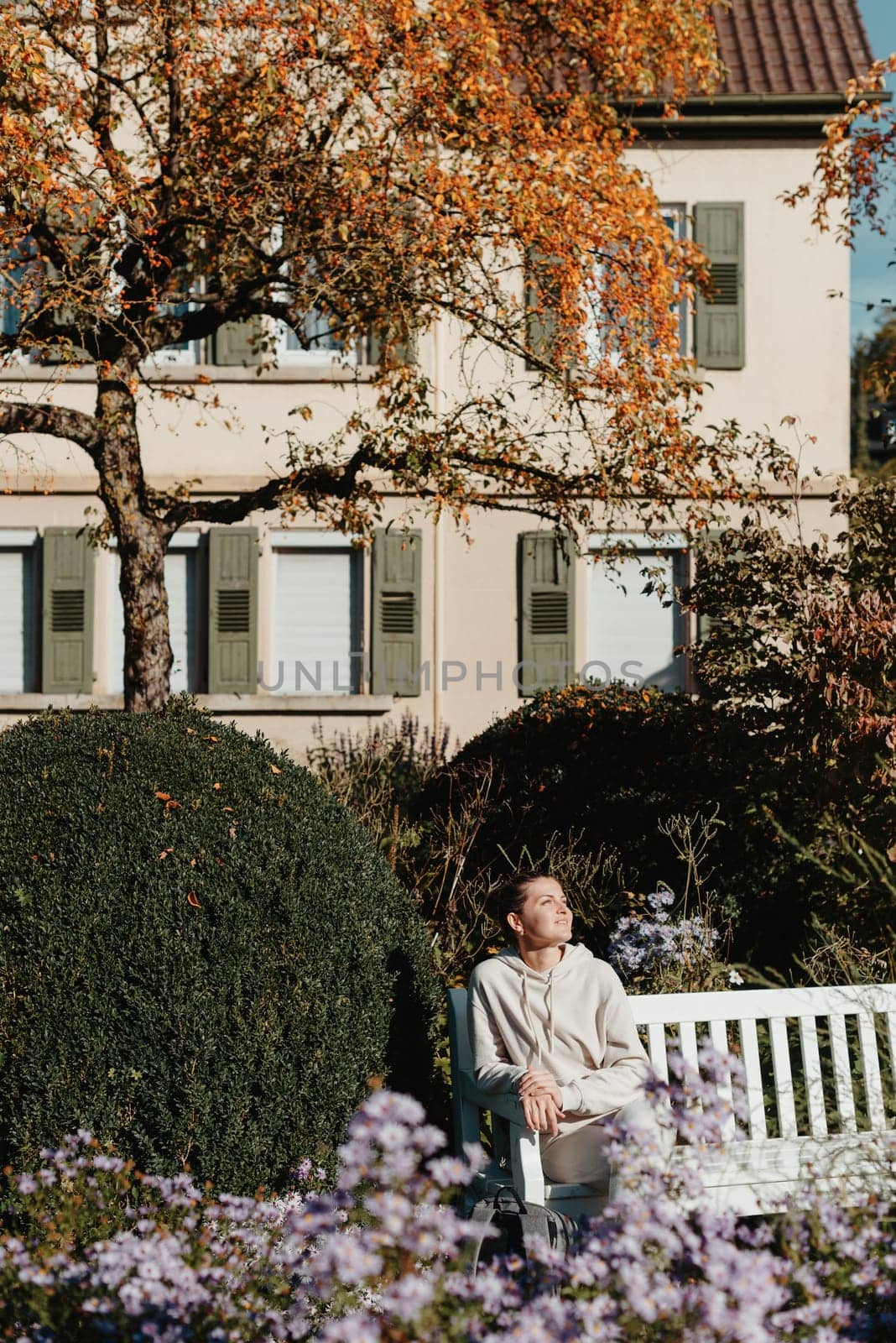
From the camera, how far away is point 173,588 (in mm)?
14062

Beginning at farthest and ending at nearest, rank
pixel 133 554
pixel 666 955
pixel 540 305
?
1. pixel 133 554
2. pixel 540 305
3. pixel 666 955

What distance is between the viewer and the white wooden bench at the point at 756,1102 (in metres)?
4.07

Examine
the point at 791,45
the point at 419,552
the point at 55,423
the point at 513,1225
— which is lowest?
the point at 513,1225

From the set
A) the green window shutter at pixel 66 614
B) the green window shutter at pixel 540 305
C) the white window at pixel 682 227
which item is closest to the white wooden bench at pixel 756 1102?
the green window shutter at pixel 540 305

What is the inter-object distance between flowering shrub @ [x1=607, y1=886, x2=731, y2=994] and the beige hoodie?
70.9 inches

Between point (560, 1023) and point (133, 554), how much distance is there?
16.0ft

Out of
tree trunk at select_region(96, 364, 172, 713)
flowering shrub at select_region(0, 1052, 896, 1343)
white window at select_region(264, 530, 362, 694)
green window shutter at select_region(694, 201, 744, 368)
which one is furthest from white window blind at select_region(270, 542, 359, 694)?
flowering shrub at select_region(0, 1052, 896, 1343)

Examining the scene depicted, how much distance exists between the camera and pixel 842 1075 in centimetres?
457

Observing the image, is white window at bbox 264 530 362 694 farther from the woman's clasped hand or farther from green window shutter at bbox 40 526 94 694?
the woman's clasped hand

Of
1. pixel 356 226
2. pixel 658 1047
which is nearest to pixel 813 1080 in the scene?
pixel 658 1047

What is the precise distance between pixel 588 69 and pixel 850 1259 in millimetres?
8417

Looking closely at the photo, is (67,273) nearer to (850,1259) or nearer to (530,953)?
(530,953)

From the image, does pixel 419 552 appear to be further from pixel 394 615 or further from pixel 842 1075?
pixel 842 1075

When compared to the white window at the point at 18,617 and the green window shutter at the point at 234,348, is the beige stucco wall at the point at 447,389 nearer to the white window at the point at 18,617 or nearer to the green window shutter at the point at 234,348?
the green window shutter at the point at 234,348
